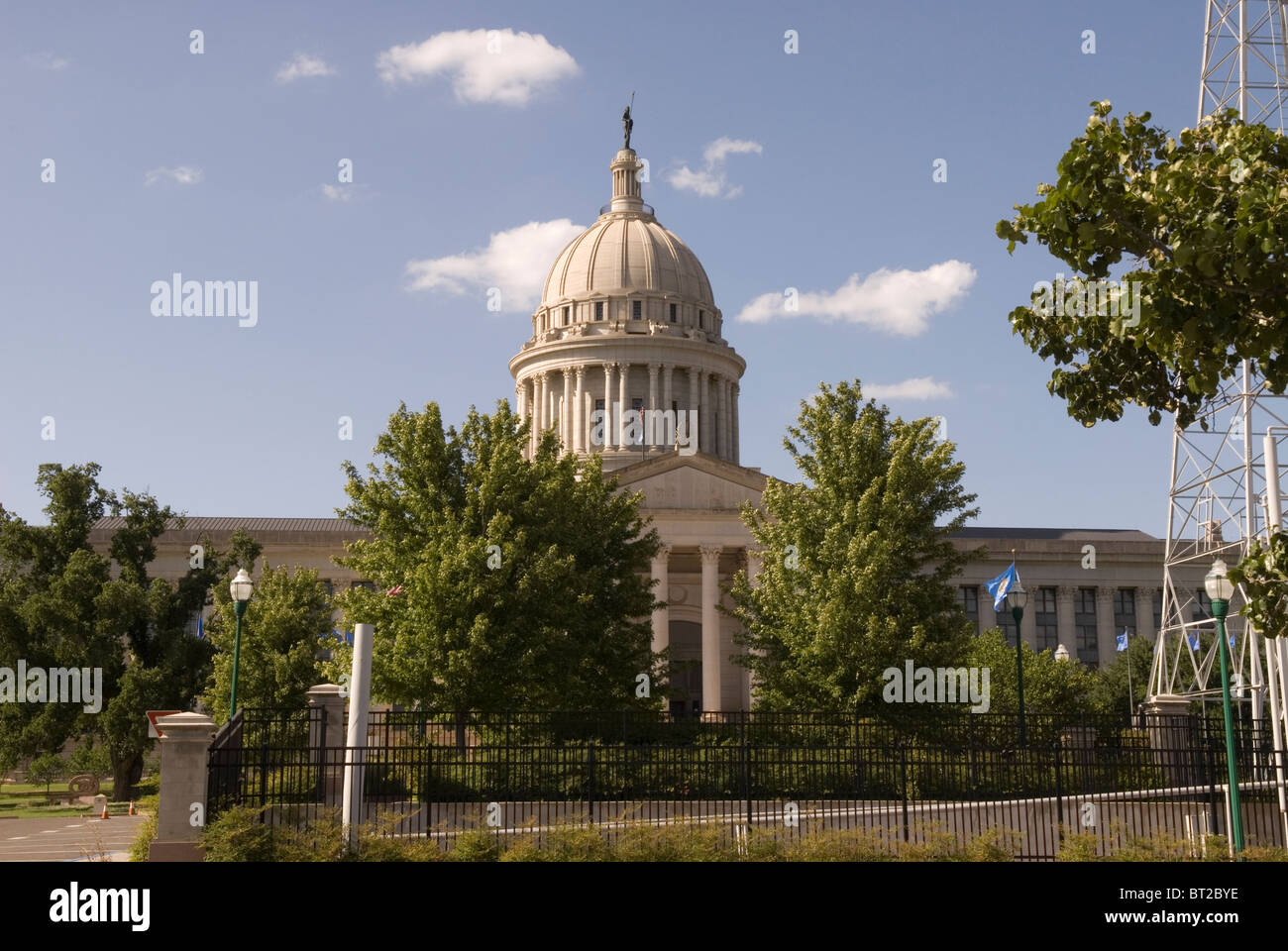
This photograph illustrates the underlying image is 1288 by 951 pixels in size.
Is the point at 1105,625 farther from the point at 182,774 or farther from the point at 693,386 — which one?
the point at 182,774

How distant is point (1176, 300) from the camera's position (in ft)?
45.9

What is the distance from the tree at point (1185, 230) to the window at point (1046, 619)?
7064cm

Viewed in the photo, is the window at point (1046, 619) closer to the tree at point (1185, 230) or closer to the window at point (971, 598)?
the window at point (971, 598)

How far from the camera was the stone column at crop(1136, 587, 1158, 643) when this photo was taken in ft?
269

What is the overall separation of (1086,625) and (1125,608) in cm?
302

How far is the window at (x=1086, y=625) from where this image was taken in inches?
3258

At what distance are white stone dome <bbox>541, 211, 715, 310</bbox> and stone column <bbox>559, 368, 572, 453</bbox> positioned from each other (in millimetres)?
6790

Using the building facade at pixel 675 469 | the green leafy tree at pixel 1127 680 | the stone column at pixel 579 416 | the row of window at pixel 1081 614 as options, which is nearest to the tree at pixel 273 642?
the building facade at pixel 675 469

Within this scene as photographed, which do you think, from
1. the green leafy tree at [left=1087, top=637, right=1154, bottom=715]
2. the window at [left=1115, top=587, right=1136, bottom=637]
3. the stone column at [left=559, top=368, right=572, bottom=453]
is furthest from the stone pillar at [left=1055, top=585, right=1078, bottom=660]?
the stone column at [left=559, top=368, right=572, bottom=453]

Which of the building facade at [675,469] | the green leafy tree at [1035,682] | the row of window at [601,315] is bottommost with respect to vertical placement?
the green leafy tree at [1035,682]
